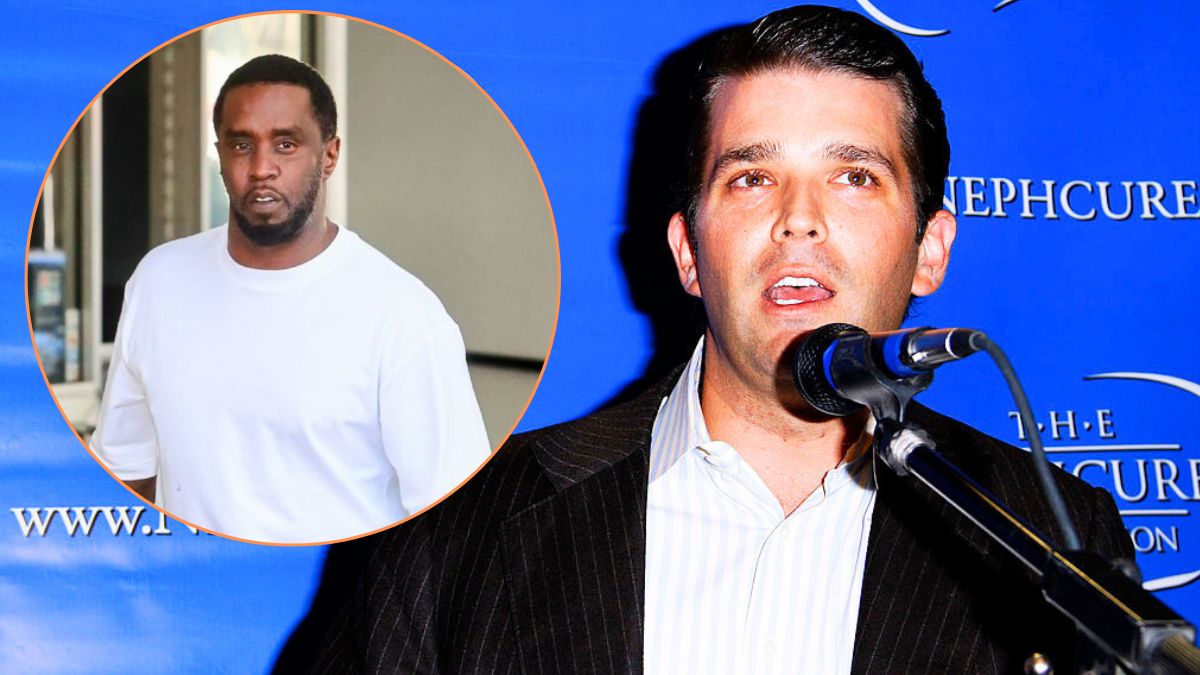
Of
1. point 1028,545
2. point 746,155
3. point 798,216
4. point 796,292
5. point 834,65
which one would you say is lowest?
point 1028,545

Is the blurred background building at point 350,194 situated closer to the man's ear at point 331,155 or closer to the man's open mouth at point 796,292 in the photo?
the man's ear at point 331,155

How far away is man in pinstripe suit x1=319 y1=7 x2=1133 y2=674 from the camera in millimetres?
1631

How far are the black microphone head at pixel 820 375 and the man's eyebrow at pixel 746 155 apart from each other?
1.95 feet

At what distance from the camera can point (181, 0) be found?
193 centimetres

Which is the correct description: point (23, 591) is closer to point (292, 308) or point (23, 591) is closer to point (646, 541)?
point (292, 308)

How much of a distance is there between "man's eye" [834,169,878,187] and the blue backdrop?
42 centimetres

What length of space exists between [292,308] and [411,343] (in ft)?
0.61

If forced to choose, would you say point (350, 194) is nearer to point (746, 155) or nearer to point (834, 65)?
point (746, 155)

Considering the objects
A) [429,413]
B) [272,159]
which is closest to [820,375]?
[429,413]

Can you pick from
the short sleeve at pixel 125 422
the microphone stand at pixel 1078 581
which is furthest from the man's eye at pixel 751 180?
the short sleeve at pixel 125 422

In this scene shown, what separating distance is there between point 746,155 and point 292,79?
27.6 inches

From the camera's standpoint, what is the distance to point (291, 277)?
1890 mm

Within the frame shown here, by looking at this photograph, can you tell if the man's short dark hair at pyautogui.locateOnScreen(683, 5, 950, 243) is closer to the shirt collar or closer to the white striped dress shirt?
the shirt collar

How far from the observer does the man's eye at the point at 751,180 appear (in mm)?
1769
